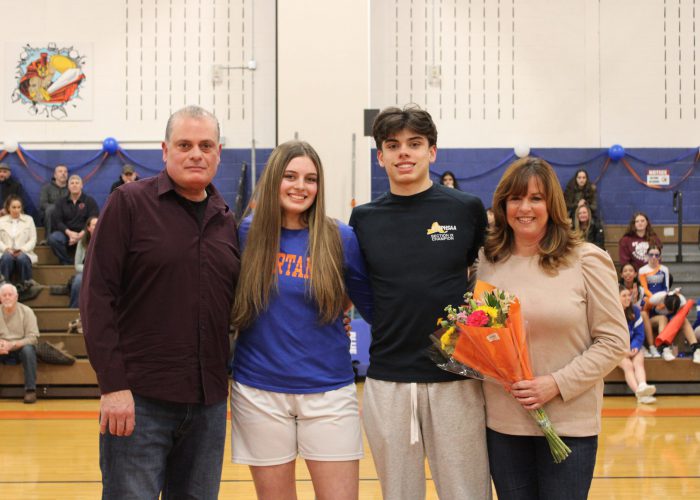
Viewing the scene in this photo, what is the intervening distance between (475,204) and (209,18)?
9.42 metres

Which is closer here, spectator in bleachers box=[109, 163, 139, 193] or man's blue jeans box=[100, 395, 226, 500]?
man's blue jeans box=[100, 395, 226, 500]

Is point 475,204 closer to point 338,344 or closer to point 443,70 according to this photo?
point 338,344

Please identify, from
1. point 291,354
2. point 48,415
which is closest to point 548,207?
point 291,354

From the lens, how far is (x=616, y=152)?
11.1m

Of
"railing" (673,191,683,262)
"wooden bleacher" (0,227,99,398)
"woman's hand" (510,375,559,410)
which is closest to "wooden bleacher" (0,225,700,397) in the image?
"wooden bleacher" (0,227,99,398)

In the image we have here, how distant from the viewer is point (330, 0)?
9945mm

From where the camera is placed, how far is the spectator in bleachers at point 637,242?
950cm

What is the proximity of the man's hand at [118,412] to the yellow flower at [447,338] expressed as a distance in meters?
0.95

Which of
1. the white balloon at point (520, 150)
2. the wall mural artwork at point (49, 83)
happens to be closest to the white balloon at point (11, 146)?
the wall mural artwork at point (49, 83)

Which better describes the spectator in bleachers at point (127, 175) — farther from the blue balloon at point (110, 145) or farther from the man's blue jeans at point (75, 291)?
the man's blue jeans at point (75, 291)

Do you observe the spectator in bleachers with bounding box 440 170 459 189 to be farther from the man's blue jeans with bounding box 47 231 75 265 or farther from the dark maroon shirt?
the dark maroon shirt

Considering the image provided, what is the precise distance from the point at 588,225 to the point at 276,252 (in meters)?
8.25

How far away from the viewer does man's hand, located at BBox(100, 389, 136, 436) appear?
2232 mm

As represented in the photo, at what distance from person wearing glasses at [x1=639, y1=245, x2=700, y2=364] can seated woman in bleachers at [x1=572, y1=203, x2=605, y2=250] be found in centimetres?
127
